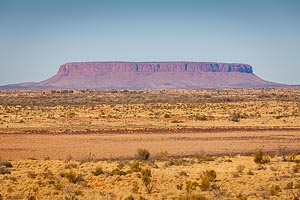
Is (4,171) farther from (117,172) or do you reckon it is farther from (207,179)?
(207,179)

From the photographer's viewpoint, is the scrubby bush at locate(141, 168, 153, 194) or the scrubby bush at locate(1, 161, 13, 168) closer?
the scrubby bush at locate(141, 168, 153, 194)

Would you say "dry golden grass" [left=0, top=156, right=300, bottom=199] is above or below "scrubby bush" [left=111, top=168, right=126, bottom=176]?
below

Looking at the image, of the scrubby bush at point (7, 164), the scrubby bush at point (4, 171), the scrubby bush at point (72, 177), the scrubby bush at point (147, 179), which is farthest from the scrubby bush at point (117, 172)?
the scrubby bush at point (7, 164)

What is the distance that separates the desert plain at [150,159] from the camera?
50.2 feet

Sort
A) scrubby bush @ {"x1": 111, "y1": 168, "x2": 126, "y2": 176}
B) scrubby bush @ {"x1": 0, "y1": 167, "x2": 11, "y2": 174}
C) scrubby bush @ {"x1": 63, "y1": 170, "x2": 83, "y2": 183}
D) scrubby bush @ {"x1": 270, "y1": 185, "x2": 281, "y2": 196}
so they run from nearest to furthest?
1. scrubby bush @ {"x1": 270, "y1": 185, "x2": 281, "y2": 196}
2. scrubby bush @ {"x1": 63, "y1": 170, "x2": 83, "y2": 183}
3. scrubby bush @ {"x1": 111, "y1": 168, "x2": 126, "y2": 176}
4. scrubby bush @ {"x1": 0, "y1": 167, "x2": 11, "y2": 174}

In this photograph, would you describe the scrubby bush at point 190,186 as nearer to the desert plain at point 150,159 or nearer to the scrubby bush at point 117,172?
the desert plain at point 150,159

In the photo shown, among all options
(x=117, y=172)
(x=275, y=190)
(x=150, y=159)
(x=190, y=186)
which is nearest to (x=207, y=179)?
(x=190, y=186)

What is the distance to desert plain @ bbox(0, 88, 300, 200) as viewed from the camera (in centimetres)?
1531

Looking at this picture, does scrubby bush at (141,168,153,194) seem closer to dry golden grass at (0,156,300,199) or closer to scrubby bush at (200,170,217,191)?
dry golden grass at (0,156,300,199)

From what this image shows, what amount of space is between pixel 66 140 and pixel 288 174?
54.6ft

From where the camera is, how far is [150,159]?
857 inches

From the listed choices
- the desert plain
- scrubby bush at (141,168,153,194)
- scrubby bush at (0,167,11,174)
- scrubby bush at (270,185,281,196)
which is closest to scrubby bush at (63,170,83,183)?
the desert plain

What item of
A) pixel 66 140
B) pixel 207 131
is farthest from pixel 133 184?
pixel 207 131

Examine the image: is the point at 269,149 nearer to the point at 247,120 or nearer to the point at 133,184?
the point at 133,184
